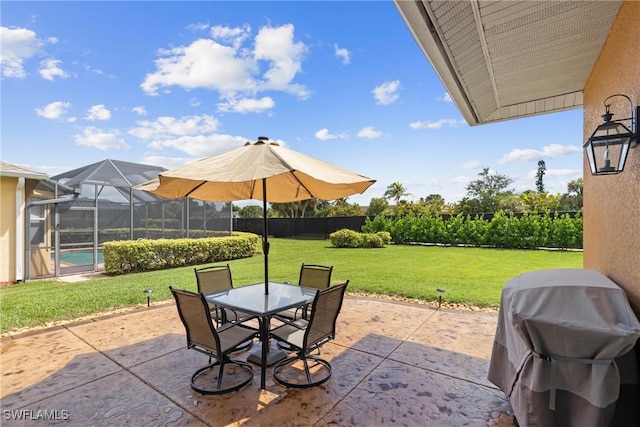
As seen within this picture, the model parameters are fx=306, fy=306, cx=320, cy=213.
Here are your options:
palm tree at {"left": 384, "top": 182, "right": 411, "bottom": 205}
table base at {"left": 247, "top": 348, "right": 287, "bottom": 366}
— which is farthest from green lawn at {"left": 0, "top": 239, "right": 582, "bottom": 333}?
palm tree at {"left": 384, "top": 182, "right": 411, "bottom": 205}

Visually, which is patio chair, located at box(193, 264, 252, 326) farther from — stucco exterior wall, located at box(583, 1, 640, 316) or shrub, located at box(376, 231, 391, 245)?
shrub, located at box(376, 231, 391, 245)

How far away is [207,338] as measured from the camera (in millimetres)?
2883

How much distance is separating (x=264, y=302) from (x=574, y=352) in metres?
2.73

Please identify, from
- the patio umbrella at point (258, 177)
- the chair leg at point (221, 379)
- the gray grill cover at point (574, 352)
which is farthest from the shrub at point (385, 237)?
the gray grill cover at point (574, 352)

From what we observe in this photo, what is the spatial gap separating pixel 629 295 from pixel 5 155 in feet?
45.3

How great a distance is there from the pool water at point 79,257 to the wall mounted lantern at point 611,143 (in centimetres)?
1196

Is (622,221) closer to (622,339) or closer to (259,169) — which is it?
(622,339)

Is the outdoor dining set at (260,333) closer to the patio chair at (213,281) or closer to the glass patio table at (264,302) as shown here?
the glass patio table at (264,302)

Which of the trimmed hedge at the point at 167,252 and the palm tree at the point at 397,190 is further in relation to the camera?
the palm tree at the point at 397,190

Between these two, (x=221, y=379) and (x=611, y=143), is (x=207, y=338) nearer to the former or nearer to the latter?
(x=221, y=379)

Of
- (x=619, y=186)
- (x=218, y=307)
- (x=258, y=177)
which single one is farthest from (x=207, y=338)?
(x=619, y=186)

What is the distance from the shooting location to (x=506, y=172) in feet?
116

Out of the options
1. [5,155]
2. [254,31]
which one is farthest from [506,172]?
[5,155]

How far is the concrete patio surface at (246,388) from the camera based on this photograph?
103 inches
